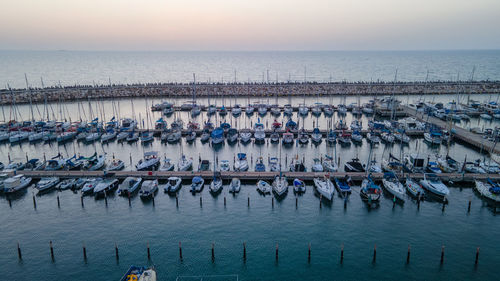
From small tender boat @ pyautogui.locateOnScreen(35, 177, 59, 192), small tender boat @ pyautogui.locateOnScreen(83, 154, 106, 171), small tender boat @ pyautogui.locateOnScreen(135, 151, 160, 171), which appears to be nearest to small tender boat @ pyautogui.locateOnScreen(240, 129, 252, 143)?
small tender boat @ pyautogui.locateOnScreen(135, 151, 160, 171)

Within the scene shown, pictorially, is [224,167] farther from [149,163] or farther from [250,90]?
[250,90]

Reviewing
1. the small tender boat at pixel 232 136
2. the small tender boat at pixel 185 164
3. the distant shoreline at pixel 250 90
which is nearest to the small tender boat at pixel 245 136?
the small tender boat at pixel 232 136

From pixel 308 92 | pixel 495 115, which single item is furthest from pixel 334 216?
pixel 308 92

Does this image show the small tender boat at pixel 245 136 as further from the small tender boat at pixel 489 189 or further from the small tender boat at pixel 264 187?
the small tender boat at pixel 489 189

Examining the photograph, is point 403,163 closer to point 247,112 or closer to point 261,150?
point 261,150

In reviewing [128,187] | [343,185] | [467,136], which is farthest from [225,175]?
[467,136]

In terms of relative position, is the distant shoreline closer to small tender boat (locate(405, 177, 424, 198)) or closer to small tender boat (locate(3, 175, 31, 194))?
small tender boat (locate(3, 175, 31, 194))

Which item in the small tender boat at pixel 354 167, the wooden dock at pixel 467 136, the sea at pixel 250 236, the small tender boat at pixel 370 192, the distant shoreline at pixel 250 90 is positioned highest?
the distant shoreline at pixel 250 90
